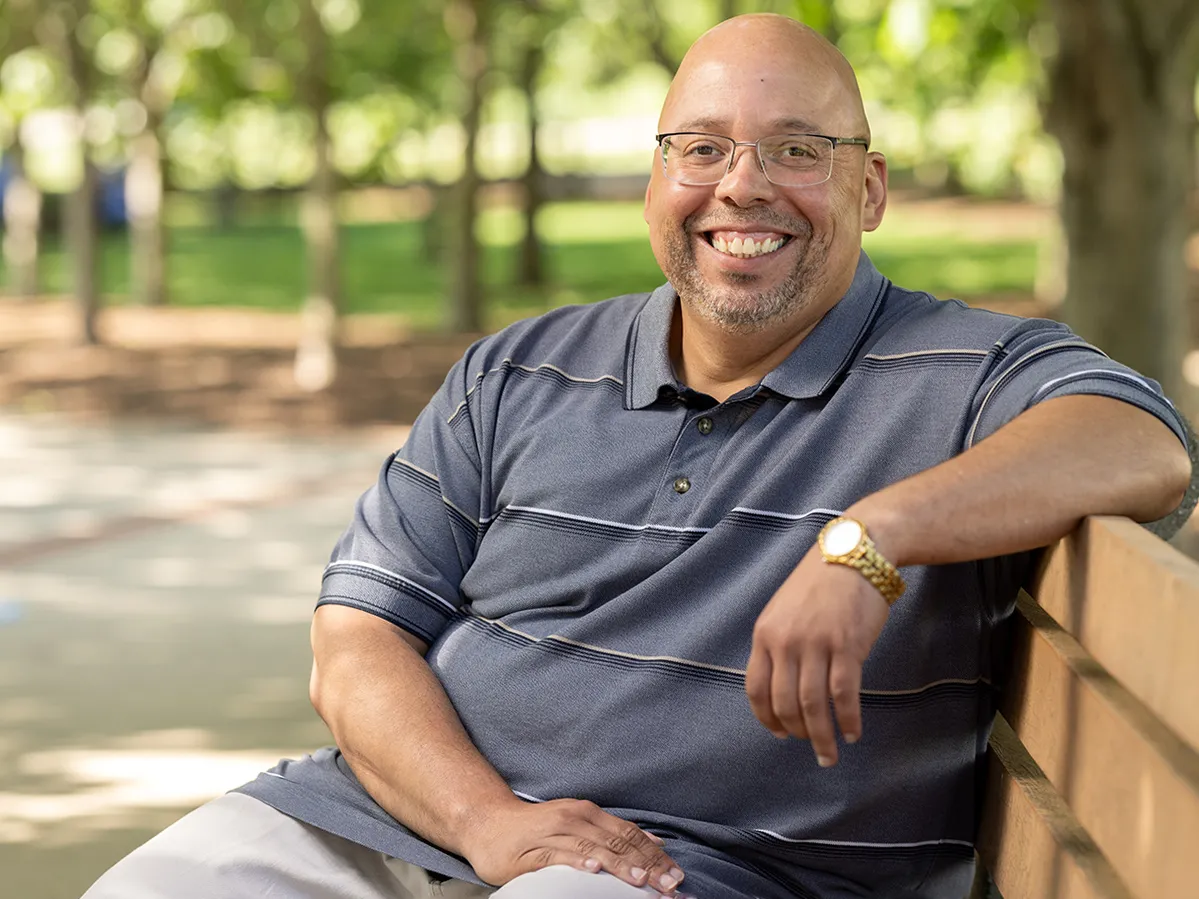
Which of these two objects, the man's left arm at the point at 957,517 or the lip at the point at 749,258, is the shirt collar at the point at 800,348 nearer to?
the lip at the point at 749,258

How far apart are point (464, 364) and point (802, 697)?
1166mm

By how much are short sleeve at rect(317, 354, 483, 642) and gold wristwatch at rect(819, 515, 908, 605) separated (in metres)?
0.89

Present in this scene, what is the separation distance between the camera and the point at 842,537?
82.8 inches

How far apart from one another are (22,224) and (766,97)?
18880 millimetres

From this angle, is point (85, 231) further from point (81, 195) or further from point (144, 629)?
point (144, 629)

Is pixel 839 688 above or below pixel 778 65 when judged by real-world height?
below

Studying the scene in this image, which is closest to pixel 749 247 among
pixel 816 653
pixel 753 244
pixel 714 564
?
pixel 753 244

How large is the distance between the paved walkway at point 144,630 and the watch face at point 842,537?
2517mm

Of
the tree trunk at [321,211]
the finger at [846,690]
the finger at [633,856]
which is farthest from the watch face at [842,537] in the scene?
the tree trunk at [321,211]

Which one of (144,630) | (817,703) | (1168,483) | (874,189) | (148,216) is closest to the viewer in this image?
(817,703)

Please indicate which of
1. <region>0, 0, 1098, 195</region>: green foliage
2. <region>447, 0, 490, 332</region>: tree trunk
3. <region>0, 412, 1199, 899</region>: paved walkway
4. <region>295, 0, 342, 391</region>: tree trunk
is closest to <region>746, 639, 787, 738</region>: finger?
<region>0, 412, 1199, 899</region>: paved walkway

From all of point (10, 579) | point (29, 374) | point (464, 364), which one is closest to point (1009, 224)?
point (29, 374)

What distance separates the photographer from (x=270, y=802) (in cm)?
262

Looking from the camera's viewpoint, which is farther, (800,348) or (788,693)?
(800,348)
